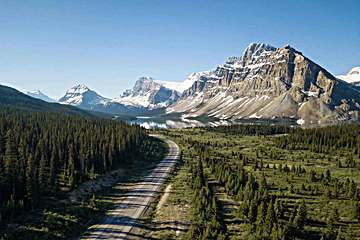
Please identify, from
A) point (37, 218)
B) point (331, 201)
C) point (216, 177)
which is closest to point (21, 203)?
point (37, 218)

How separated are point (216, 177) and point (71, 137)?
5007 cm

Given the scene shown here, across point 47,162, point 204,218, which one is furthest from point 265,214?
point 47,162

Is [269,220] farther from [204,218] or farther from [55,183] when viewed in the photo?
[55,183]

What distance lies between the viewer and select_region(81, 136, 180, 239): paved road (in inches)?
2032

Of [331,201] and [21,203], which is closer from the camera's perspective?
[21,203]

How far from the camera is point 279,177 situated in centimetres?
8944

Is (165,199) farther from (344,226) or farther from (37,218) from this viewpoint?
(344,226)

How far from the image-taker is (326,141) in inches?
6152

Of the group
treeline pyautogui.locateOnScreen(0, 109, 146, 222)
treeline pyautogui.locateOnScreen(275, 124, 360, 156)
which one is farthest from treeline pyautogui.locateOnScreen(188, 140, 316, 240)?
treeline pyautogui.locateOnScreen(275, 124, 360, 156)

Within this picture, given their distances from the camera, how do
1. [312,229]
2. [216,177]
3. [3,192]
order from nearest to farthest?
[312,229] → [3,192] → [216,177]

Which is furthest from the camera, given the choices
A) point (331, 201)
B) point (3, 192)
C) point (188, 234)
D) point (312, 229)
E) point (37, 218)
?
point (331, 201)

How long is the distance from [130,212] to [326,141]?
11888cm

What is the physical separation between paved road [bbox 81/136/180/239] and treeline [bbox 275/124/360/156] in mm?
77165

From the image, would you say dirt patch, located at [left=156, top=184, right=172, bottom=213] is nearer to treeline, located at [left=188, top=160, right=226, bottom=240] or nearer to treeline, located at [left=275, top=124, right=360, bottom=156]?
treeline, located at [left=188, top=160, right=226, bottom=240]
